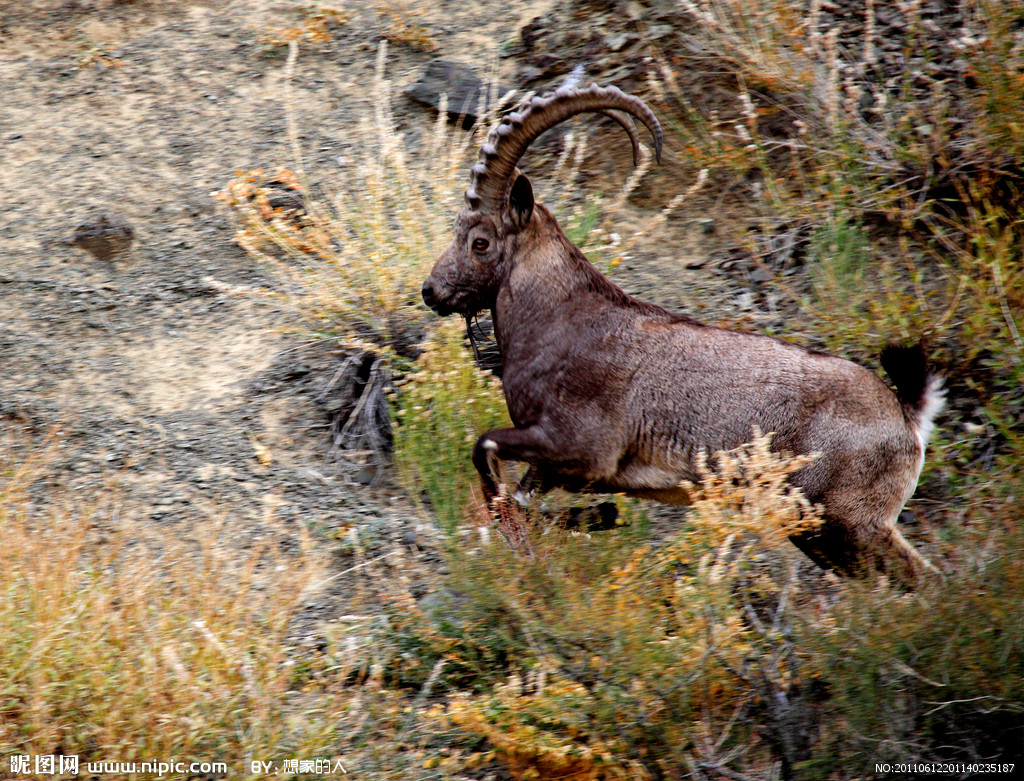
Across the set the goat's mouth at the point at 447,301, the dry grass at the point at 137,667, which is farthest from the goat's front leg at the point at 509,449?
the dry grass at the point at 137,667

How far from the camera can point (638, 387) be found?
15.5 feet

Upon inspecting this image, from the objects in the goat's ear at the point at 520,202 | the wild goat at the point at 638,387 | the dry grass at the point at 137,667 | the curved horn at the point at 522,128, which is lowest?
the dry grass at the point at 137,667

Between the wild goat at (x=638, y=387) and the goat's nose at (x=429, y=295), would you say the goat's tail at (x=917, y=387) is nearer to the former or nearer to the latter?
the wild goat at (x=638, y=387)

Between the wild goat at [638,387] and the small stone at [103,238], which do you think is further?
the small stone at [103,238]

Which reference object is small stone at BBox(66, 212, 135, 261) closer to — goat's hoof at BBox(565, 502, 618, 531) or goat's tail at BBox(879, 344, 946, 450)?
goat's hoof at BBox(565, 502, 618, 531)

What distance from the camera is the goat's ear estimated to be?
4.94m

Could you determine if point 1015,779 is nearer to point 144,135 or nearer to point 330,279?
point 330,279

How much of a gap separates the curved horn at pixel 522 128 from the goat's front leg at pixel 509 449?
3.82 ft

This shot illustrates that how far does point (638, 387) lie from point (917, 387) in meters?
1.30

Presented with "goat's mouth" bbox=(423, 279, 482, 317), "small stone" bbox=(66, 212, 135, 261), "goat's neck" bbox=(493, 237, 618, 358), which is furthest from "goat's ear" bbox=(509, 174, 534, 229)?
"small stone" bbox=(66, 212, 135, 261)

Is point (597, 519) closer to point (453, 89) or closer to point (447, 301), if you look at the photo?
point (447, 301)

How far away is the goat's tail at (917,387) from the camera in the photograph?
15.2 ft

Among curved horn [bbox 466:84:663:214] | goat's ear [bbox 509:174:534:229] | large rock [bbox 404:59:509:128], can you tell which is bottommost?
large rock [bbox 404:59:509:128]

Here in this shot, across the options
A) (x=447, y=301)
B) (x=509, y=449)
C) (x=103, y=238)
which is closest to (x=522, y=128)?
(x=447, y=301)
